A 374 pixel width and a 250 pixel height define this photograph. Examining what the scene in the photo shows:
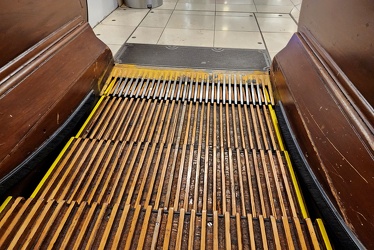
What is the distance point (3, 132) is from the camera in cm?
152

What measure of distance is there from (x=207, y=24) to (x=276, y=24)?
116 cm

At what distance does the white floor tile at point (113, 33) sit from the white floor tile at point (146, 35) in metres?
0.10

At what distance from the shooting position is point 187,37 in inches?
173

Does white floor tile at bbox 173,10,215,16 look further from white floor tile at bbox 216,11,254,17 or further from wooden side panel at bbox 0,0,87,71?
wooden side panel at bbox 0,0,87,71

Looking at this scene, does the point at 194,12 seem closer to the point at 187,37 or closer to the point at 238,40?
the point at 187,37

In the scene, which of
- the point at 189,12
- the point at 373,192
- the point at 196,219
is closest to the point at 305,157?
the point at 373,192

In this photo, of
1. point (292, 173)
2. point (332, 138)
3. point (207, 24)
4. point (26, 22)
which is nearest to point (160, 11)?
point (207, 24)

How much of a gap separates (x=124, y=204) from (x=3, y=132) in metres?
0.73

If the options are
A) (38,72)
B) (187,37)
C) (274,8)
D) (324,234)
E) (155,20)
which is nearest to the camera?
(324,234)

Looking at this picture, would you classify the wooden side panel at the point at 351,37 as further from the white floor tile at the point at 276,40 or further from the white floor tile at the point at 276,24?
the white floor tile at the point at 276,24

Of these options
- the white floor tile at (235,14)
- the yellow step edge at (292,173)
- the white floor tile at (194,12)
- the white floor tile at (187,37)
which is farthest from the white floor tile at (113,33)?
the yellow step edge at (292,173)

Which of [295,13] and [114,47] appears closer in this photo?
[114,47]

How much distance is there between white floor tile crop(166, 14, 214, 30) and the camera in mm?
4867

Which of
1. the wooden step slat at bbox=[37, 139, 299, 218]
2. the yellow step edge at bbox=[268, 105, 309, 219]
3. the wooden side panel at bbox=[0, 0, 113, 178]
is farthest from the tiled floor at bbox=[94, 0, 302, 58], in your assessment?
the wooden step slat at bbox=[37, 139, 299, 218]
